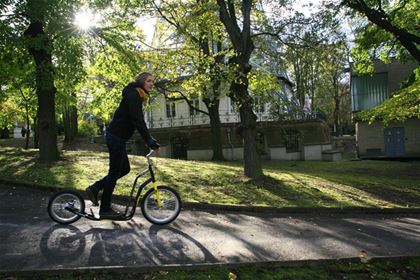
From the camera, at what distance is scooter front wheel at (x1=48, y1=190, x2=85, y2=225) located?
6.52 meters

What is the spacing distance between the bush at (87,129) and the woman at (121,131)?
31.5m

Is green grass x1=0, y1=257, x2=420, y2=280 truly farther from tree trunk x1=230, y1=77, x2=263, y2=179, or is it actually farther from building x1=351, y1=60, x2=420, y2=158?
building x1=351, y1=60, x2=420, y2=158

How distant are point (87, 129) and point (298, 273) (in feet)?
116

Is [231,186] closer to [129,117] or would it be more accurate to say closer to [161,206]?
[161,206]

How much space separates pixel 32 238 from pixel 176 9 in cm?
1759

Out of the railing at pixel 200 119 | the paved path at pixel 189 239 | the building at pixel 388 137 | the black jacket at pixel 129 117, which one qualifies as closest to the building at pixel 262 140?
the railing at pixel 200 119

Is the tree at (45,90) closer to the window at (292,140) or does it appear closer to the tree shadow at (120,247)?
the tree shadow at (120,247)

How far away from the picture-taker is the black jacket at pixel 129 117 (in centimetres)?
630

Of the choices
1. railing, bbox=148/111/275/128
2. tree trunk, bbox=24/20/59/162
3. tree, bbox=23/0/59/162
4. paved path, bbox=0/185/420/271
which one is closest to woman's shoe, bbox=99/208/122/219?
paved path, bbox=0/185/420/271

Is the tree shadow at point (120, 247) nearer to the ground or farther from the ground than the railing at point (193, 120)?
nearer to the ground

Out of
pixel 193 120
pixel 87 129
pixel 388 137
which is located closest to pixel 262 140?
pixel 193 120

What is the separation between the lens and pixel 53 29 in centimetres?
1282

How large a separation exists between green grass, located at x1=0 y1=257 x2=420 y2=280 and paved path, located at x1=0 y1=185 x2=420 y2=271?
299mm

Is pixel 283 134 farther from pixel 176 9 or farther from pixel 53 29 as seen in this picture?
pixel 53 29
